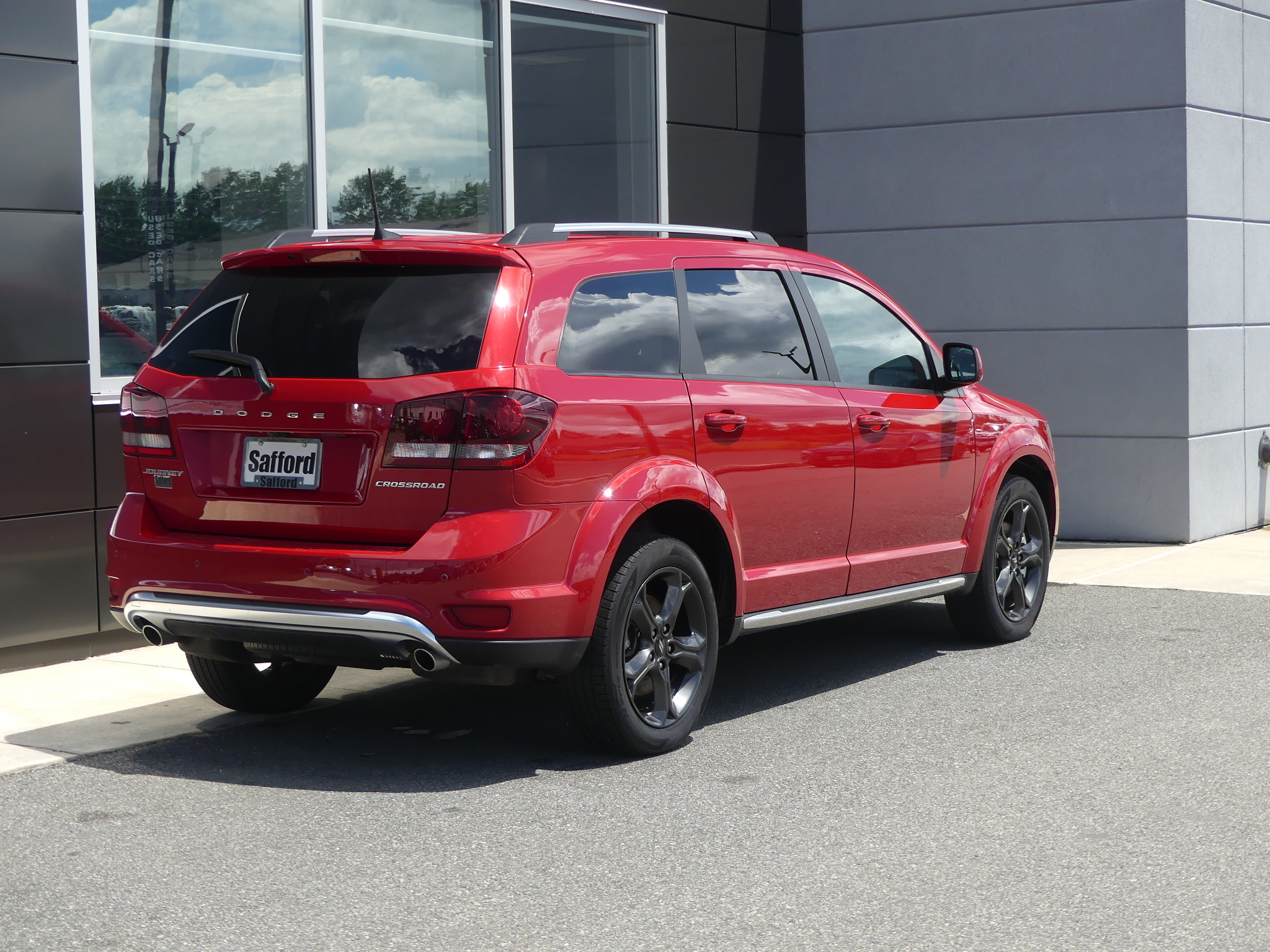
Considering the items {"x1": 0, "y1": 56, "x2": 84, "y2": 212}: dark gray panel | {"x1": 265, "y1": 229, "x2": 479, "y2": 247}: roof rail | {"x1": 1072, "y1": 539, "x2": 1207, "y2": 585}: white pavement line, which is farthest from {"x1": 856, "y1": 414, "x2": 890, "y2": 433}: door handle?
{"x1": 0, "y1": 56, "x2": 84, "y2": 212}: dark gray panel

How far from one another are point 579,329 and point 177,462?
4.86 feet

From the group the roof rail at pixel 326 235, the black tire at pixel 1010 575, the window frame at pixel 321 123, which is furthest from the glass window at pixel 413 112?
the black tire at pixel 1010 575

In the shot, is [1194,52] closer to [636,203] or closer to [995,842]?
[636,203]

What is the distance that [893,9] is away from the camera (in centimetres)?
1249

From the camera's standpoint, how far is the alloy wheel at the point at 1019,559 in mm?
7914

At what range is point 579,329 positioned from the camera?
566 cm

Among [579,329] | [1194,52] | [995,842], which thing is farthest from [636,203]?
[995,842]

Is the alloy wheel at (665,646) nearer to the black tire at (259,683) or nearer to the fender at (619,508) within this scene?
the fender at (619,508)

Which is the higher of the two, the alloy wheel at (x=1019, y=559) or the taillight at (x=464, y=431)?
the taillight at (x=464, y=431)

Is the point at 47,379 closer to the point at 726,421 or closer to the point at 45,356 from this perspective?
the point at 45,356

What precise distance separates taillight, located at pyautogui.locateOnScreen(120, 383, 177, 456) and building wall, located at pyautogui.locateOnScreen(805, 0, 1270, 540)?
25.4 ft

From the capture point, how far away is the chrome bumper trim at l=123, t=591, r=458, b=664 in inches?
205

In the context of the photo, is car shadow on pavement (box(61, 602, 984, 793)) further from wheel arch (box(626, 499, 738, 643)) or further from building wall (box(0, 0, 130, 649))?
building wall (box(0, 0, 130, 649))

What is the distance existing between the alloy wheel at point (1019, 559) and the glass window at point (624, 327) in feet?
8.10
